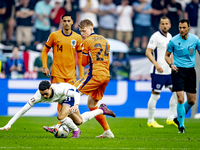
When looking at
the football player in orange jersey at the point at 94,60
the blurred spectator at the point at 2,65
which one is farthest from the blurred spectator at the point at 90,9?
the football player in orange jersey at the point at 94,60

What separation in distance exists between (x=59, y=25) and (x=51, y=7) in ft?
2.53

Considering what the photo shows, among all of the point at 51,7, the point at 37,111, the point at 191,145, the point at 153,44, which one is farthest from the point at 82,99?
the point at 191,145

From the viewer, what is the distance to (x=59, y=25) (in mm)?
14484

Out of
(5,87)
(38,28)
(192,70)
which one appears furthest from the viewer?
(38,28)

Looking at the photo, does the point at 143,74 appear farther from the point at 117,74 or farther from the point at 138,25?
the point at 138,25

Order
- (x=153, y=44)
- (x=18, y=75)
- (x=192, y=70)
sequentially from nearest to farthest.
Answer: (x=192, y=70), (x=153, y=44), (x=18, y=75)

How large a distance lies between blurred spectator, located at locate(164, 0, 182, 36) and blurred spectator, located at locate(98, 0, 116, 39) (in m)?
2.15

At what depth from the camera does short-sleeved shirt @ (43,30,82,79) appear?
7.82 meters

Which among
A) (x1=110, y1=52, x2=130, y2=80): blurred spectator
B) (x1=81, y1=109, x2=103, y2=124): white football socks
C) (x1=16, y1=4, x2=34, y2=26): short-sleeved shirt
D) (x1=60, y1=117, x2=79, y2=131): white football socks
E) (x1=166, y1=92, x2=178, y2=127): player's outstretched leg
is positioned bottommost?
(x1=166, y1=92, x2=178, y2=127): player's outstretched leg

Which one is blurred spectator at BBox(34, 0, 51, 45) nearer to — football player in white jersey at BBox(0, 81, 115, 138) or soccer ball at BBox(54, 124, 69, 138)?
football player in white jersey at BBox(0, 81, 115, 138)

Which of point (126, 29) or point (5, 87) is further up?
point (126, 29)

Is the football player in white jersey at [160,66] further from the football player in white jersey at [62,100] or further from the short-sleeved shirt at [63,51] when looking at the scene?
the football player in white jersey at [62,100]

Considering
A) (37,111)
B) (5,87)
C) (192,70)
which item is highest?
(192,70)

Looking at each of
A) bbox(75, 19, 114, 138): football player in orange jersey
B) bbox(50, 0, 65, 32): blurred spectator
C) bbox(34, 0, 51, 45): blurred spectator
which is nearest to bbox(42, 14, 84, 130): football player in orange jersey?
Result: bbox(75, 19, 114, 138): football player in orange jersey
